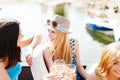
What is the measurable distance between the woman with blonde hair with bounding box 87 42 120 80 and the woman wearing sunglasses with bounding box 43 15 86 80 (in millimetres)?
387

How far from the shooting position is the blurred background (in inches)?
750

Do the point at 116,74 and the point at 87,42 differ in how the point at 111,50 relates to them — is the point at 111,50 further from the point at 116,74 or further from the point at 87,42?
the point at 87,42

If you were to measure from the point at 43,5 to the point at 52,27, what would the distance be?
115 ft

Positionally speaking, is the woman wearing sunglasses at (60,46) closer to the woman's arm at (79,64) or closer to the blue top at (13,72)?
the woman's arm at (79,64)

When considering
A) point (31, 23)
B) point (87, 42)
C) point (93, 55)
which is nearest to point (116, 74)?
point (93, 55)

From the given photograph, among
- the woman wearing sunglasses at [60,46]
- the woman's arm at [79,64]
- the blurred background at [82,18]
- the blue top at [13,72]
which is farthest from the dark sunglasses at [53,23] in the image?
the blurred background at [82,18]

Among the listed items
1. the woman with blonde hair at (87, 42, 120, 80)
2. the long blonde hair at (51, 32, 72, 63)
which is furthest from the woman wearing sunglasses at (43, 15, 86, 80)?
the woman with blonde hair at (87, 42, 120, 80)

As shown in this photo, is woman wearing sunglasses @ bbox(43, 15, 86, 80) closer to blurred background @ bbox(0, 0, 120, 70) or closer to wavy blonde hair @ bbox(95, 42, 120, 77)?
wavy blonde hair @ bbox(95, 42, 120, 77)

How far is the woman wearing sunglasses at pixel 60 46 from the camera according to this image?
6.17 ft

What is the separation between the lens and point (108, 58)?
56.8 inches

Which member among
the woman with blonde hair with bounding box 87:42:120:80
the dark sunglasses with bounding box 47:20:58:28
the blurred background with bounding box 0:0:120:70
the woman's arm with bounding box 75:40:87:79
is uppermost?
the dark sunglasses with bounding box 47:20:58:28

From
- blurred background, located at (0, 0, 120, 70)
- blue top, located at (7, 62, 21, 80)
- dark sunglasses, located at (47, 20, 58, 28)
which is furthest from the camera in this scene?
blurred background, located at (0, 0, 120, 70)

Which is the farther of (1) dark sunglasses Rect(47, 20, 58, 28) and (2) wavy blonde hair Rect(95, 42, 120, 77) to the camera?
(1) dark sunglasses Rect(47, 20, 58, 28)

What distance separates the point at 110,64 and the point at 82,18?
28.7 meters
